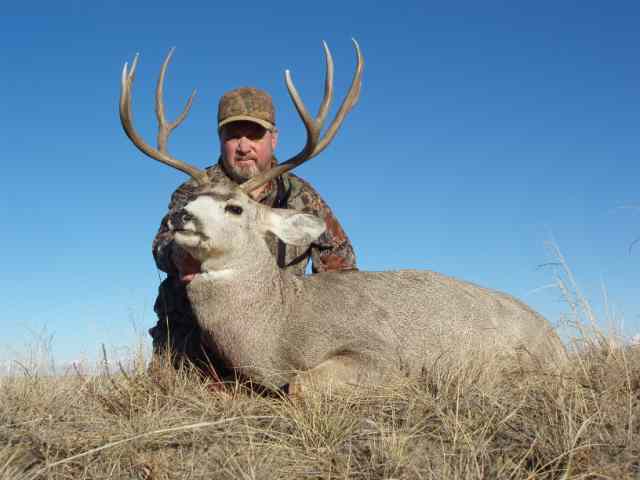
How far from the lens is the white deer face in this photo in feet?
14.4

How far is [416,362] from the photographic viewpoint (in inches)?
204

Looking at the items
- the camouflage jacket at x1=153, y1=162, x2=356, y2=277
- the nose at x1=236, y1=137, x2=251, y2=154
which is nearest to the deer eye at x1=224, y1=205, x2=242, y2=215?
the camouflage jacket at x1=153, y1=162, x2=356, y2=277

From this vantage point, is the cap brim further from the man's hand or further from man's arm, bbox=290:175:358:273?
the man's hand

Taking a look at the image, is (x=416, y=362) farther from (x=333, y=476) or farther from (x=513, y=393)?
(x=333, y=476)

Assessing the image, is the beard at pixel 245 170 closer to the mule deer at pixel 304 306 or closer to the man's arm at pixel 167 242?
the man's arm at pixel 167 242

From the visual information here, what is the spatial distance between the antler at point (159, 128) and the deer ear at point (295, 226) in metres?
0.69

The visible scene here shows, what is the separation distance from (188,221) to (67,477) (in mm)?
1949

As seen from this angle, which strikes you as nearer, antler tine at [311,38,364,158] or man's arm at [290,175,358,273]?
antler tine at [311,38,364,158]

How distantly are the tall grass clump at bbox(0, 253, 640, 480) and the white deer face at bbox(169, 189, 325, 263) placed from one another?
98 centimetres

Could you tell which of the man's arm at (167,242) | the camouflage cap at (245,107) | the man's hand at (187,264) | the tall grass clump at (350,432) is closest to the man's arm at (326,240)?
the camouflage cap at (245,107)

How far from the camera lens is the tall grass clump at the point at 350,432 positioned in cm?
270

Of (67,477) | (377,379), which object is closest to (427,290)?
(377,379)

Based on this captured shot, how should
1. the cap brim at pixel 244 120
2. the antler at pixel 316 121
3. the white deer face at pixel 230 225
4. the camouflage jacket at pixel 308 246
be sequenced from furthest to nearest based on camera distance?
the cap brim at pixel 244 120 < the camouflage jacket at pixel 308 246 < the antler at pixel 316 121 < the white deer face at pixel 230 225

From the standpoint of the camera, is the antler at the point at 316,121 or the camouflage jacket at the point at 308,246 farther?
the camouflage jacket at the point at 308,246
